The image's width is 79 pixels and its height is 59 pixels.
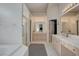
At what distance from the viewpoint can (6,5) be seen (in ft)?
11.9

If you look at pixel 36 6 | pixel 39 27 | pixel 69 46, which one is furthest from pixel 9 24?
pixel 39 27

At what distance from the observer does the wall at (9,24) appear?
143 inches

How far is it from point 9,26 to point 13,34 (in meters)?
0.25

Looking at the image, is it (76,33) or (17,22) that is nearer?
(17,22)

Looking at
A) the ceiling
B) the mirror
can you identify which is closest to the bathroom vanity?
the ceiling

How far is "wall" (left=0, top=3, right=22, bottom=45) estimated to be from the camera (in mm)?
3627

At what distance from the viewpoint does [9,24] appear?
3.64 metres

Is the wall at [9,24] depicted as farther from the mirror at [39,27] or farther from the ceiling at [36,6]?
the mirror at [39,27]

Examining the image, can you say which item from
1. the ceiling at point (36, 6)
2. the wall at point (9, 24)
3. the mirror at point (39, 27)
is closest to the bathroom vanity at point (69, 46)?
the wall at point (9, 24)

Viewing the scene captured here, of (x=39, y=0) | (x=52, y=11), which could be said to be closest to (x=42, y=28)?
(x=52, y=11)

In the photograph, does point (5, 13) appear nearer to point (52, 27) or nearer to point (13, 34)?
point (13, 34)

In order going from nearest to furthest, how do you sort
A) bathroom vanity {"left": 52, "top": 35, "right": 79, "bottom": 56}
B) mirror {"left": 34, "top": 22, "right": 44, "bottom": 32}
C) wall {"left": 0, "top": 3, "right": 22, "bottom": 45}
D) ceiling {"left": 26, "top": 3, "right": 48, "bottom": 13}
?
bathroom vanity {"left": 52, "top": 35, "right": 79, "bottom": 56} → wall {"left": 0, "top": 3, "right": 22, "bottom": 45} → ceiling {"left": 26, "top": 3, "right": 48, "bottom": 13} → mirror {"left": 34, "top": 22, "right": 44, "bottom": 32}

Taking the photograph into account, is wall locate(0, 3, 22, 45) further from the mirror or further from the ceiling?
the mirror

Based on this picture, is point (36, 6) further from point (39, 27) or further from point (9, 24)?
point (9, 24)
